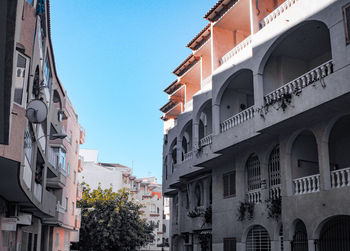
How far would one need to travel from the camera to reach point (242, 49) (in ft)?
67.4

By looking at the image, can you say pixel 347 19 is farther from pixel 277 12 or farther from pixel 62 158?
pixel 62 158

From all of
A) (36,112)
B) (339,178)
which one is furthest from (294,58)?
(36,112)

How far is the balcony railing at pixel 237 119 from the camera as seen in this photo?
62.2 feet

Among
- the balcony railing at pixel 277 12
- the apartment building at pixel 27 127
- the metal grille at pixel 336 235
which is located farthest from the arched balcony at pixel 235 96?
the apartment building at pixel 27 127

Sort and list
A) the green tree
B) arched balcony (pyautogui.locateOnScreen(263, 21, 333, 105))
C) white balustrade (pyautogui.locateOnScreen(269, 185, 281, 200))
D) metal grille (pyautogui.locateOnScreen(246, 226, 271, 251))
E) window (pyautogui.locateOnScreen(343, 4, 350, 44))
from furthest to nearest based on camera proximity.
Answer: the green tree < metal grille (pyautogui.locateOnScreen(246, 226, 271, 251)) < white balustrade (pyautogui.locateOnScreen(269, 185, 281, 200)) < arched balcony (pyautogui.locateOnScreen(263, 21, 333, 105)) < window (pyautogui.locateOnScreen(343, 4, 350, 44))

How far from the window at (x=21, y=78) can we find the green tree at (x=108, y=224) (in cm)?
3213

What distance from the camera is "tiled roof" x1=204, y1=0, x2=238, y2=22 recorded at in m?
21.7

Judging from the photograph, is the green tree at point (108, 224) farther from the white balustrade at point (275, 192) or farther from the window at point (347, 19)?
the window at point (347, 19)

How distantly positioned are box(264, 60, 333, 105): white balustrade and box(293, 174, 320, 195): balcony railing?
127 inches

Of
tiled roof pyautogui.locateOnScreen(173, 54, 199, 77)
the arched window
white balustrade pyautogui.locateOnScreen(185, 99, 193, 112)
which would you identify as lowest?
the arched window

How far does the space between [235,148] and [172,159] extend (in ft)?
38.0

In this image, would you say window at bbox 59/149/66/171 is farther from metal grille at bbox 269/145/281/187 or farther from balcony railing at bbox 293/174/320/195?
balcony railing at bbox 293/174/320/195

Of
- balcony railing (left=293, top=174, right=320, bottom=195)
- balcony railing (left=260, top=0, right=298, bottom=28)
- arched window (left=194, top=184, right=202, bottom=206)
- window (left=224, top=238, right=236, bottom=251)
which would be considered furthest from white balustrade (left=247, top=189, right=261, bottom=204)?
balcony railing (left=260, top=0, right=298, bottom=28)

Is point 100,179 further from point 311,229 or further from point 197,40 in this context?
point 311,229
